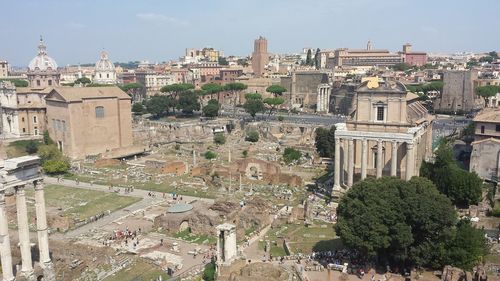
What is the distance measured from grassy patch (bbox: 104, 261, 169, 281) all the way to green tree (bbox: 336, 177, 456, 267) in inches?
400

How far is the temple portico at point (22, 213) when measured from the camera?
69.7 ft

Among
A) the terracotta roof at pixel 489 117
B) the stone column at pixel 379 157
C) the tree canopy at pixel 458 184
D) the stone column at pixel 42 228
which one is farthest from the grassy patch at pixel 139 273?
the terracotta roof at pixel 489 117

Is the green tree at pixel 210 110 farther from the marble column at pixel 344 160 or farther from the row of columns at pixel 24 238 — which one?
the row of columns at pixel 24 238

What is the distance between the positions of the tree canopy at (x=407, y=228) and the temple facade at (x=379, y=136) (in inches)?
417

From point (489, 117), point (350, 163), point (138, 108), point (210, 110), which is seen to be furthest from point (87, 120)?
point (489, 117)

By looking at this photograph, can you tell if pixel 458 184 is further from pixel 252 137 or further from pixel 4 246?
pixel 252 137

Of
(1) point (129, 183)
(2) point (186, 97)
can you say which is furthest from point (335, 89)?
(1) point (129, 183)

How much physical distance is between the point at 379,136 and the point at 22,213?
24.7 m

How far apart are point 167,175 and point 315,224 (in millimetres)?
20656

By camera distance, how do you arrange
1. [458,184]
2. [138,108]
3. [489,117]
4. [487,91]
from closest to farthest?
[458,184] → [489,117] → [487,91] → [138,108]

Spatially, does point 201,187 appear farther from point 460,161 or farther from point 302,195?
point 460,161

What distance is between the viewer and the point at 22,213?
2205 centimetres

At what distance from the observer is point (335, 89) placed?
93125mm

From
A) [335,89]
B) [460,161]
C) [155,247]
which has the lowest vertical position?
[155,247]
